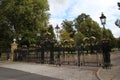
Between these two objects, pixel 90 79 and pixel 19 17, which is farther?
pixel 19 17

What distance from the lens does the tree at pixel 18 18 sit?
4436 centimetres

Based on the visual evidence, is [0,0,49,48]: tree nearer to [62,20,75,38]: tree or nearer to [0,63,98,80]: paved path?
[0,63,98,80]: paved path

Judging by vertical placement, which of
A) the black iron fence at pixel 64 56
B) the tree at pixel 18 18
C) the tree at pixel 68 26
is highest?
the tree at pixel 68 26

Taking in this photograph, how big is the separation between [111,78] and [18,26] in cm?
3411

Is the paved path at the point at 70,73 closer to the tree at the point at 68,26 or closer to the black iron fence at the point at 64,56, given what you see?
the black iron fence at the point at 64,56

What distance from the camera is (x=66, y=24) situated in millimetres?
99875

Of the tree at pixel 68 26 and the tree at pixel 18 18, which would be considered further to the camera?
the tree at pixel 68 26

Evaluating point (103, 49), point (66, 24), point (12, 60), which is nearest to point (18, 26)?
point (12, 60)

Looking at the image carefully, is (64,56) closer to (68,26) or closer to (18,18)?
(18,18)

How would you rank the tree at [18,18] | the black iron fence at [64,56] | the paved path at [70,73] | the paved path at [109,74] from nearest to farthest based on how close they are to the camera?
1. the paved path at [109,74]
2. the paved path at [70,73]
3. the black iron fence at [64,56]
4. the tree at [18,18]

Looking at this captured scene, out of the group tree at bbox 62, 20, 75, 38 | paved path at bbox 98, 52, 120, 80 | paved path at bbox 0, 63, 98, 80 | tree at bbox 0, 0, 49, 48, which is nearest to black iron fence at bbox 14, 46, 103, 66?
paved path at bbox 0, 63, 98, 80

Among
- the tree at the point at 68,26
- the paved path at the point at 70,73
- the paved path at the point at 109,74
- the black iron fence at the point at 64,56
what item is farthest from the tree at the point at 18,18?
the tree at the point at 68,26

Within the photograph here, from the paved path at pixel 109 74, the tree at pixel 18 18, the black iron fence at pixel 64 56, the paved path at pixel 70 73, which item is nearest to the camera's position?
the paved path at pixel 109 74

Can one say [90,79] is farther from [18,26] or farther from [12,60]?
[18,26]
